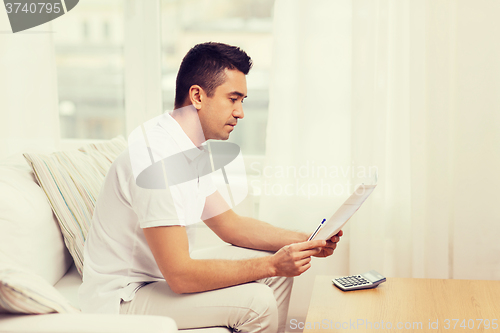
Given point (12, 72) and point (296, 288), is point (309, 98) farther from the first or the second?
point (12, 72)

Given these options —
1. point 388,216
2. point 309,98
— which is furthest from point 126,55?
point 388,216

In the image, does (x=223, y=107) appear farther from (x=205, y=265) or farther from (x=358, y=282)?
(x=358, y=282)

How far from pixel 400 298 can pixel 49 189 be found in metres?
1.06

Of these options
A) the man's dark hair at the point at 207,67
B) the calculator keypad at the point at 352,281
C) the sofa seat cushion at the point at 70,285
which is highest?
the man's dark hair at the point at 207,67

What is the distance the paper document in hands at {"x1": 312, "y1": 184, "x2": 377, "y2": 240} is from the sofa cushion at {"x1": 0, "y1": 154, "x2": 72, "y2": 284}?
752mm

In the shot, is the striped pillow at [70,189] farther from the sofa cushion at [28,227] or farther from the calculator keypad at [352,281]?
the calculator keypad at [352,281]

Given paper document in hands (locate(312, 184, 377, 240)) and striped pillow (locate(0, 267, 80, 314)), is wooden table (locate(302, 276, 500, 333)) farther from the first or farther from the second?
striped pillow (locate(0, 267, 80, 314))

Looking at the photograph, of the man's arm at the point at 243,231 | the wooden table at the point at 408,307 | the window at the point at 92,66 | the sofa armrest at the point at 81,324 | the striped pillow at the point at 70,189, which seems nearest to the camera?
the sofa armrest at the point at 81,324

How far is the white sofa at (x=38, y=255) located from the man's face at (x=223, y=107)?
1.73ft

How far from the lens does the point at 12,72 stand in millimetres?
1845

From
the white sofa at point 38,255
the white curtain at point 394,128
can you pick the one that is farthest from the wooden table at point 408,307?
the white curtain at point 394,128

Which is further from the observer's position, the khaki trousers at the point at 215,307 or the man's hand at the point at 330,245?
the man's hand at the point at 330,245

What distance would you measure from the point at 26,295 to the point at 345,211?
75 cm

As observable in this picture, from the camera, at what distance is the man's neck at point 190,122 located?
1.25 m
